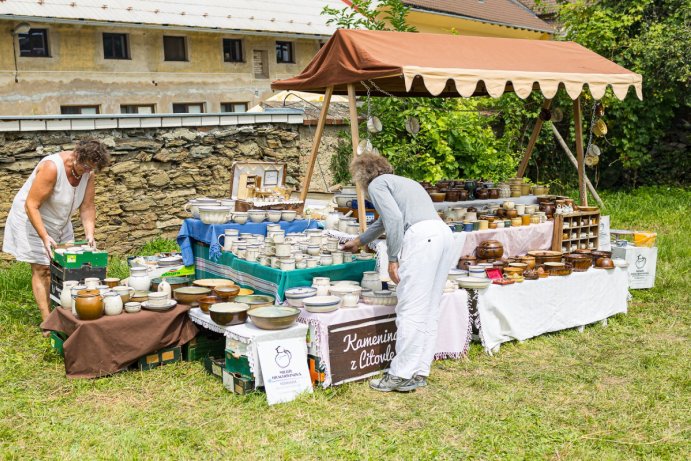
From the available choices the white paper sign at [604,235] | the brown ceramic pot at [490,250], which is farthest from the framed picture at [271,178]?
the white paper sign at [604,235]

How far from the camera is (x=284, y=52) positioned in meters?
18.1

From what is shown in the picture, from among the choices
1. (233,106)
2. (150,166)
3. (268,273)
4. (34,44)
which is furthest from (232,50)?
(268,273)

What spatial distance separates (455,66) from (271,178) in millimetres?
2322

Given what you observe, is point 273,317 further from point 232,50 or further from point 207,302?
point 232,50

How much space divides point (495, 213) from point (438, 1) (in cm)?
1490

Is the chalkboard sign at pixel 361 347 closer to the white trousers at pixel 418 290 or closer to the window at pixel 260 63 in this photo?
the white trousers at pixel 418 290

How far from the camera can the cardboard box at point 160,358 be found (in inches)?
188

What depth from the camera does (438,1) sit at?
19.9 m

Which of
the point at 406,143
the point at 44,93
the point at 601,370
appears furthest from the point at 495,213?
the point at 44,93

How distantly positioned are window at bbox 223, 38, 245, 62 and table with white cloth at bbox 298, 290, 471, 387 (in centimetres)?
1361

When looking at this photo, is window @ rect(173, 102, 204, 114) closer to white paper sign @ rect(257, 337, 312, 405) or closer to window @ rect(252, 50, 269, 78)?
window @ rect(252, 50, 269, 78)

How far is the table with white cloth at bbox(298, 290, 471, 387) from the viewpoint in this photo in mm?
4449

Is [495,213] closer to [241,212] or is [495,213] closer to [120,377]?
[241,212]

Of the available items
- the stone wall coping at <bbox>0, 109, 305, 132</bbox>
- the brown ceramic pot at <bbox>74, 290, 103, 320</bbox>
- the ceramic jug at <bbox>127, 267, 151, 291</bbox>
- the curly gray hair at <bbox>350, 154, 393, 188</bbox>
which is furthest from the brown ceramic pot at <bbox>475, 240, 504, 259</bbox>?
the stone wall coping at <bbox>0, 109, 305, 132</bbox>
